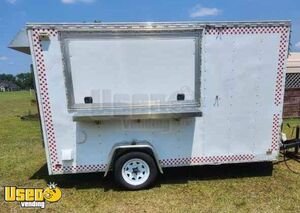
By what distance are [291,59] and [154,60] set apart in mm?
12606

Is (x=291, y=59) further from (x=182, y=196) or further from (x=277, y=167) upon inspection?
(x=182, y=196)

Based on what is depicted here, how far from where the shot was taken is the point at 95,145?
516 centimetres

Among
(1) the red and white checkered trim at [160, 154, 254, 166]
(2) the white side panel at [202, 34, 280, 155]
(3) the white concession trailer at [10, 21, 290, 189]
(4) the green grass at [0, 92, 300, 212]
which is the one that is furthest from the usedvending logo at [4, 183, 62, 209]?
(2) the white side panel at [202, 34, 280, 155]

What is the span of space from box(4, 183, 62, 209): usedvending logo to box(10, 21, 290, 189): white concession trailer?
0.50 metres

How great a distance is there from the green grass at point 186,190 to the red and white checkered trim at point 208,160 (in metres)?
0.47

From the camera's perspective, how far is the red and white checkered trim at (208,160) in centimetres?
532

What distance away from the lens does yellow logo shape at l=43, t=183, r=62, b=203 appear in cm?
513

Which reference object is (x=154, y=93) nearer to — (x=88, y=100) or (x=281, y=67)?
(x=88, y=100)

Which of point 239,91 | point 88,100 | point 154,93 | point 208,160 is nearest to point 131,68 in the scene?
point 154,93

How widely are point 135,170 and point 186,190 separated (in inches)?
39.9

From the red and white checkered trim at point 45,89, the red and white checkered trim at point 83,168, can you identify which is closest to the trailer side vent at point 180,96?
the red and white checkered trim at point 83,168

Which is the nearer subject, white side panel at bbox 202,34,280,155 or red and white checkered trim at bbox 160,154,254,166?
white side panel at bbox 202,34,280,155

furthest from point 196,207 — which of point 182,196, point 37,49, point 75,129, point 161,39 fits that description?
point 37,49

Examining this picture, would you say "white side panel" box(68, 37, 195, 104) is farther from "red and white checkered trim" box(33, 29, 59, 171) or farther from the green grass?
the green grass
